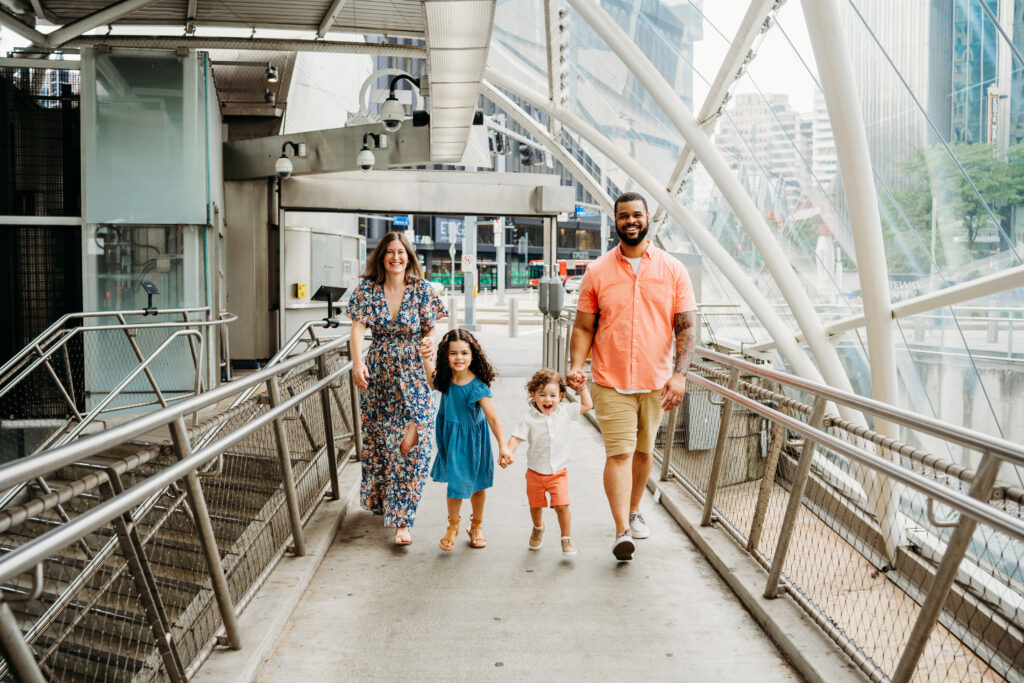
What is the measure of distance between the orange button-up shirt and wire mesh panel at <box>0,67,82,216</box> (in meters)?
8.43

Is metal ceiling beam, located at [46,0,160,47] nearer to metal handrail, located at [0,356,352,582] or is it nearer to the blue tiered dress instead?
the blue tiered dress

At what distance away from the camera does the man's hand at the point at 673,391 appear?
4.44 metres

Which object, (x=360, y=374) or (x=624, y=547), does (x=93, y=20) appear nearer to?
(x=360, y=374)

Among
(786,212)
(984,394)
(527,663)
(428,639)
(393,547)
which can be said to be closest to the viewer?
(527,663)

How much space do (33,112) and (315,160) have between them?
4.54m

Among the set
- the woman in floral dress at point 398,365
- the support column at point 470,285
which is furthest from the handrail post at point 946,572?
the support column at point 470,285

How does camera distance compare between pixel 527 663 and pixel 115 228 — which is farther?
pixel 115 228

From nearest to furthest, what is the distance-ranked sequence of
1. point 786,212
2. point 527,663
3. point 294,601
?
point 527,663 → point 294,601 → point 786,212

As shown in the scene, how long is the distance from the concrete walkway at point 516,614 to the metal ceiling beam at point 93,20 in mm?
7628

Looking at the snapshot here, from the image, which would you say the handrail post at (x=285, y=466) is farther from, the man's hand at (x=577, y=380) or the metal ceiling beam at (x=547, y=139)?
the metal ceiling beam at (x=547, y=139)

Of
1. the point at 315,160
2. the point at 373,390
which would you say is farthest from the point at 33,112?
the point at 373,390

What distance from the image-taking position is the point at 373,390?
4988 millimetres

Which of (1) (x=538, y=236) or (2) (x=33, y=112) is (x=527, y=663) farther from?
(1) (x=538, y=236)

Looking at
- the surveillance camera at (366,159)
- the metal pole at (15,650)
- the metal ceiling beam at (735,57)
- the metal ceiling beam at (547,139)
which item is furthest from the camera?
the metal ceiling beam at (547,139)
